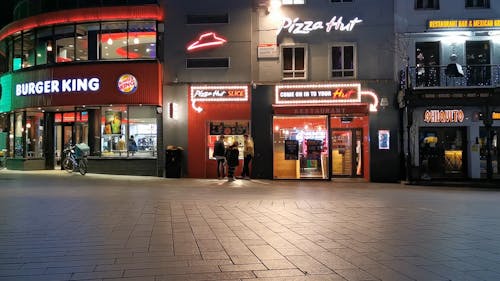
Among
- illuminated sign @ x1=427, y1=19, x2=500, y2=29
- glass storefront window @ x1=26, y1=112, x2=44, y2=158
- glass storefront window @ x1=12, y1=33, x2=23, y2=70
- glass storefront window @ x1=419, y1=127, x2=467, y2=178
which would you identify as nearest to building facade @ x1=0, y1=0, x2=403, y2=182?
Result: glass storefront window @ x1=419, y1=127, x2=467, y2=178

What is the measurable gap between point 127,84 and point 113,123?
1924 mm

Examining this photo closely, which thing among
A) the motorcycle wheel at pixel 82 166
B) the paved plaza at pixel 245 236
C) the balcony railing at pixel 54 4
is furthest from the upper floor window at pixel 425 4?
the motorcycle wheel at pixel 82 166

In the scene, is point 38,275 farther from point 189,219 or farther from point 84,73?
point 84,73

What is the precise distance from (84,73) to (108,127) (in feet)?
8.21

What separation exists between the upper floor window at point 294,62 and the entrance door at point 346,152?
296cm

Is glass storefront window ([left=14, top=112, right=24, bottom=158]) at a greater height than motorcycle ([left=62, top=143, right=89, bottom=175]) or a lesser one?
greater

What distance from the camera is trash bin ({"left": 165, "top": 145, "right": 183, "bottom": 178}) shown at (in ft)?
64.5

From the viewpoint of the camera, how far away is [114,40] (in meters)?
20.7

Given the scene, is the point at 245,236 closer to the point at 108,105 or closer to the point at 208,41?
the point at 208,41

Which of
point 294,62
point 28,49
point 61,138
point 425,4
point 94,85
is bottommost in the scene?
point 61,138

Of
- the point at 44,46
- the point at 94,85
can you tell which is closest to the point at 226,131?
the point at 94,85

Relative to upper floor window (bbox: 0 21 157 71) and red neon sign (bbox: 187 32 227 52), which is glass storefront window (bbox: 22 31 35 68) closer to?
upper floor window (bbox: 0 21 157 71)

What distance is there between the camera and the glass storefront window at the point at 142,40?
67.1 feet

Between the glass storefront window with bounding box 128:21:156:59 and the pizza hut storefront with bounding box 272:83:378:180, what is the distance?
5.68m
